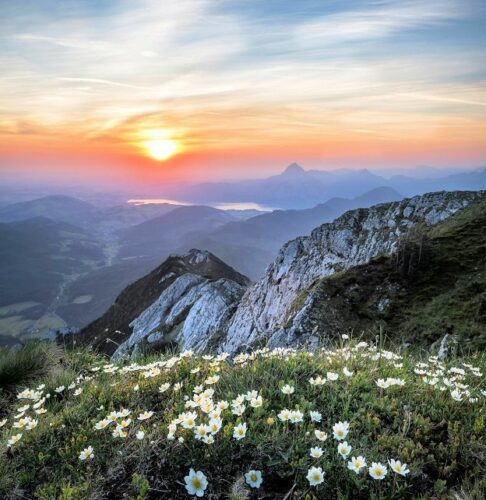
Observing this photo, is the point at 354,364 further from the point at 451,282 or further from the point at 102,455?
the point at 451,282

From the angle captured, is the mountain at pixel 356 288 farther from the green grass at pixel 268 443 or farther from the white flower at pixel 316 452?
the white flower at pixel 316 452

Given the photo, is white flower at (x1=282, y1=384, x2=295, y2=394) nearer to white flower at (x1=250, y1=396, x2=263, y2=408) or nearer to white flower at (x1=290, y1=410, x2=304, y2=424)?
white flower at (x1=250, y1=396, x2=263, y2=408)

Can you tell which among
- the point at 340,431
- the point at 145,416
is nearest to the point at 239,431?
the point at 340,431

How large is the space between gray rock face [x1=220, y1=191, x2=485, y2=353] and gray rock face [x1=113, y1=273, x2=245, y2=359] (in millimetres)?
7476

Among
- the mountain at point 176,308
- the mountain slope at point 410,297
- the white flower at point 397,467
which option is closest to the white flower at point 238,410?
the white flower at point 397,467

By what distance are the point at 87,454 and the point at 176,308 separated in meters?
82.3

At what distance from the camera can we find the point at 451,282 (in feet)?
84.4

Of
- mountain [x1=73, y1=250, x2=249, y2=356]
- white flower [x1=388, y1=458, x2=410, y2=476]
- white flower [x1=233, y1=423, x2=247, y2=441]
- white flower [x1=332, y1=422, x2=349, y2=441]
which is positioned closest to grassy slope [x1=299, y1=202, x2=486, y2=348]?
mountain [x1=73, y1=250, x2=249, y2=356]

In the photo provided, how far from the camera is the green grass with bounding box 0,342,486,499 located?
397cm

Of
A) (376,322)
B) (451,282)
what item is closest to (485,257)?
(451,282)

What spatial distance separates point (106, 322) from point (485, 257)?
109866 millimetres

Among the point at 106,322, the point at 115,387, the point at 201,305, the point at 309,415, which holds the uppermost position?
the point at 309,415

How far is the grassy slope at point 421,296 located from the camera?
67.4 ft

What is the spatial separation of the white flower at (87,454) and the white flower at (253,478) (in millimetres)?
1869
